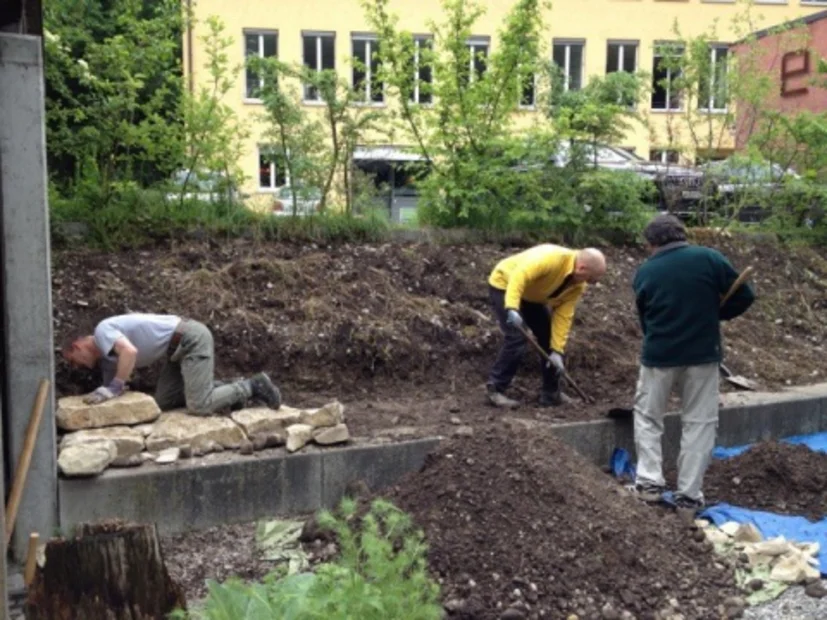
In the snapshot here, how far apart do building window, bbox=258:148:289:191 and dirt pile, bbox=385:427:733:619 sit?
14.5ft

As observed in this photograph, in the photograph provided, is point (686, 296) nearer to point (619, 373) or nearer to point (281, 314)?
point (619, 373)

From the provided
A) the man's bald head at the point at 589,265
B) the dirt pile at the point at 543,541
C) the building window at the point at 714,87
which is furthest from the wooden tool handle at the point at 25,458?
the building window at the point at 714,87

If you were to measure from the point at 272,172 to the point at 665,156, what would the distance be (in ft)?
16.3

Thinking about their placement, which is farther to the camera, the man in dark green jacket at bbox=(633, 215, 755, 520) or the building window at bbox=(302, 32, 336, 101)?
the building window at bbox=(302, 32, 336, 101)

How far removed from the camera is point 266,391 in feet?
20.6

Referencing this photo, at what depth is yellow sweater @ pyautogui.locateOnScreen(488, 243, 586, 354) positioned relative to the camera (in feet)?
22.1

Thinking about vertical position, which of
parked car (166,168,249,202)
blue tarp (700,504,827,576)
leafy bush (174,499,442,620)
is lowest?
blue tarp (700,504,827,576)

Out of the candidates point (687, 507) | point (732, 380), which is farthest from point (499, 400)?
point (732, 380)

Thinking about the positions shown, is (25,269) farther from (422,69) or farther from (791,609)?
(422,69)

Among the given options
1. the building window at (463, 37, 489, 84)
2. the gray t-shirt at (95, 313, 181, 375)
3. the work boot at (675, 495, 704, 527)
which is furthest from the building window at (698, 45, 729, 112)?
the gray t-shirt at (95, 313, 181, 375)

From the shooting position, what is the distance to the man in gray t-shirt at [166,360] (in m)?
5.81

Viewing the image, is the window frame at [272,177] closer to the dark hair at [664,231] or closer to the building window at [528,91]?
the building window at [528,91]

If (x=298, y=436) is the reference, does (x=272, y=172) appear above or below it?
above

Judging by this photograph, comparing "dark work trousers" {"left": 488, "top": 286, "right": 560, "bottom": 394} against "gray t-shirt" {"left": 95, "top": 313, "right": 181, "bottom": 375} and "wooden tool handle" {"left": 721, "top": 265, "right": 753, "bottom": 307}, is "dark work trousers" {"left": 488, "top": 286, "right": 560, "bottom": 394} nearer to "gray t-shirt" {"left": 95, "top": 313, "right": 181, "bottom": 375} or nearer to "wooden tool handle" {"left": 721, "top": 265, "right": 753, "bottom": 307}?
"wooden tool handle" {"left": 721, "top": 265, "right": 753, "bottom": 307}
